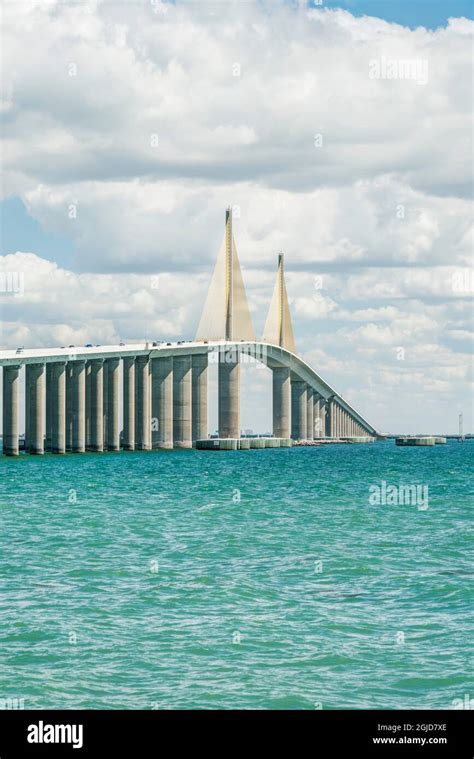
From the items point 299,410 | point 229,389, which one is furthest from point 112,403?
point 299,410

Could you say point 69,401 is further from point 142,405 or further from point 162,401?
point 162,401

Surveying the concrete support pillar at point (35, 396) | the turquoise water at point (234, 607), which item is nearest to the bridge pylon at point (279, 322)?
the concrete support pillar at point (35, 396)

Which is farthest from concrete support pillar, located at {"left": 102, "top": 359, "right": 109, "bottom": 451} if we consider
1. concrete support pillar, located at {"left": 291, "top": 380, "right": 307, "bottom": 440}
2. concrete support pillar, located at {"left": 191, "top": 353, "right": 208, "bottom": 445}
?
concrete support pillar, located at {"left": 291, "top": 380, "right": 307, "bottom": 440}

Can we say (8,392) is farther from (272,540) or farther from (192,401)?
(272,540)

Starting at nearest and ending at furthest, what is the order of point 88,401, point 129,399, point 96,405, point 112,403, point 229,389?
point 96,405, point 88,401, point 112,403, point 129,399, point 229,389

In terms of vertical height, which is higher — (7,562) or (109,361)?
(109,361)

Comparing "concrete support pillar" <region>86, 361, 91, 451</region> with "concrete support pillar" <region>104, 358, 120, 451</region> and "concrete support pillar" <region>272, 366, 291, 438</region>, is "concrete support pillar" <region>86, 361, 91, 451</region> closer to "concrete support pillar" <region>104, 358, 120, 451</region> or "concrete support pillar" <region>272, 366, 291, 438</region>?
"concrete support pillar" <region>104, 358, 120, 451</region>
